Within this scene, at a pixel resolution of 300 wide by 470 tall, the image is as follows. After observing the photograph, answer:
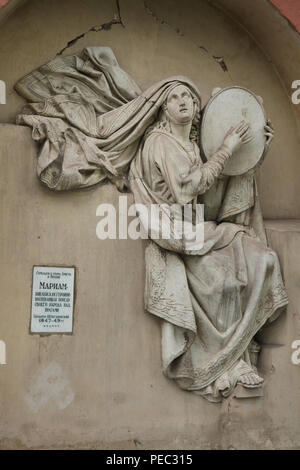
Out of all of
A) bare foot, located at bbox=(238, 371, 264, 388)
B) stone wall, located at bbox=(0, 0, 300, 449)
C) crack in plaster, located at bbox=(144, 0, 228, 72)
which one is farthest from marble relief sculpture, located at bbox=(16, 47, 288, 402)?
crack in plaster, located at bbox=(144, 0, 228, 72)

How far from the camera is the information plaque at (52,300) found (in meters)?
5.29

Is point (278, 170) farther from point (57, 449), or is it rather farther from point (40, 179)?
point (57, 449)

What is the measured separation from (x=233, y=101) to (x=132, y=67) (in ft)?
2.70

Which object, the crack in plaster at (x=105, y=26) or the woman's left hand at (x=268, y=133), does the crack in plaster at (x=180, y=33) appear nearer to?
the crack in plaster at (x=105, y=26)

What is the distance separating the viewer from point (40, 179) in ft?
17.6

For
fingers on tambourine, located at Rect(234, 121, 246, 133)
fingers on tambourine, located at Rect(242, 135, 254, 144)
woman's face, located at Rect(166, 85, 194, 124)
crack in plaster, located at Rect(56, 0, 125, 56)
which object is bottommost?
fingers on tambourine, located at Rect(242, 135, 254, 144)

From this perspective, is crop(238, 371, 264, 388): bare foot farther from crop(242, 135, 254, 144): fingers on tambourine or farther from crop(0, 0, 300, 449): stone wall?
crop(242, 135, 254, 144): fingers on tambourine

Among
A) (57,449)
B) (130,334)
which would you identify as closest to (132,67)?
(130,334)

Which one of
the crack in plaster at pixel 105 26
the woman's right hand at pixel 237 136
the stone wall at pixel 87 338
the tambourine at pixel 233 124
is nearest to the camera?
the stone wall at pixel 87 338

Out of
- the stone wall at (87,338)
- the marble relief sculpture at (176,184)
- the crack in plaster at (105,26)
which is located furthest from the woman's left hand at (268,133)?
the crack in plaster at (105,26)

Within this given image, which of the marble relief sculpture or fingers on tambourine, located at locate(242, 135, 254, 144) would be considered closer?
the marble relief sculpture

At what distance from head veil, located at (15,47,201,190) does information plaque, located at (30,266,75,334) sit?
582 mm

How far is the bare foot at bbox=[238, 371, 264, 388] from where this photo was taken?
5.39 m

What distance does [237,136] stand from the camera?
560 cm
